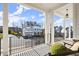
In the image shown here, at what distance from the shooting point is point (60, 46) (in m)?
2.69

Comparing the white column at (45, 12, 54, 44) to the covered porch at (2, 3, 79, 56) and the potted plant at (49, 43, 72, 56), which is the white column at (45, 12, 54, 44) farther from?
the potted plant at (49, 43, 72, 56)

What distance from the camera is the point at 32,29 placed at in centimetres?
273

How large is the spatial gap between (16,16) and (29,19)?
266 mm

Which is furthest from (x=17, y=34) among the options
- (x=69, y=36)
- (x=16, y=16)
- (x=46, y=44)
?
(x=69, y=36)

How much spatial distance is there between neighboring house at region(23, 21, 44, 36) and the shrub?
382 millimetres

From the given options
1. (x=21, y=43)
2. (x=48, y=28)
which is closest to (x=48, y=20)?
(x=48, y=28)

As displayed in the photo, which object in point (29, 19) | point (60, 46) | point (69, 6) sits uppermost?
point (69, 6)

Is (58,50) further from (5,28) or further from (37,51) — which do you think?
(5,28)

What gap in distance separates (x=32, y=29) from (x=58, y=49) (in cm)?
65

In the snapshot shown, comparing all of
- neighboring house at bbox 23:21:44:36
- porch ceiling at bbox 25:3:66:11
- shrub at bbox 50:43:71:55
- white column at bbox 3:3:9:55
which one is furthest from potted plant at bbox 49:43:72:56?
white column at bbox 3:3:9:55

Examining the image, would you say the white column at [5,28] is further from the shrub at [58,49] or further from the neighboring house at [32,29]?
the shrub at [58,49]

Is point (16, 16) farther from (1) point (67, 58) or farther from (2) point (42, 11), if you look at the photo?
(1) point (67, 58)

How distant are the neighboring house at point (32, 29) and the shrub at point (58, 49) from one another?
0.38 meters

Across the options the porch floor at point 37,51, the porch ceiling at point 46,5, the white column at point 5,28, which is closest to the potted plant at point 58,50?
the porch floor at point 37,51
